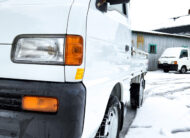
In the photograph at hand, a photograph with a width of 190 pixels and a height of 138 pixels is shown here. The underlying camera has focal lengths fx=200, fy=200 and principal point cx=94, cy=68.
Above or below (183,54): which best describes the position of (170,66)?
below

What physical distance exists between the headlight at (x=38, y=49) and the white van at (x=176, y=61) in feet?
47.1

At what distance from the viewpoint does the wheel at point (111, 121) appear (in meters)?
2.03

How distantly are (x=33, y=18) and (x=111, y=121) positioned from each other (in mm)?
1360

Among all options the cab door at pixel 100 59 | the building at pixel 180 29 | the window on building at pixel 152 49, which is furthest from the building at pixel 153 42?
the cab door at pixel 100 59

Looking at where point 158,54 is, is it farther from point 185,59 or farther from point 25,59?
point 25,59

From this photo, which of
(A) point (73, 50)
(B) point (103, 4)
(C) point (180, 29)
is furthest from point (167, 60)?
(C) point (180, 29)

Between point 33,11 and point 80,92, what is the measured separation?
64cm

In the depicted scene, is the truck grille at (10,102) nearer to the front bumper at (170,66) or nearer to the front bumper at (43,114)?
the front bumper at (43,114)

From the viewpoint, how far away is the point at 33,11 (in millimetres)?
1361

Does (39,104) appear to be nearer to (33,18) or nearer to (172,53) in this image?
(33,18)

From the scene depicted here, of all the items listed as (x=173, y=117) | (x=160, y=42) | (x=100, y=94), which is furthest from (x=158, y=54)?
(x=100, y=94)

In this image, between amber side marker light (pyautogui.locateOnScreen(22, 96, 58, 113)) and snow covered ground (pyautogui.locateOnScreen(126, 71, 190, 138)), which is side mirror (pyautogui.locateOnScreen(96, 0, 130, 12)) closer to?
amber side marker light (pyautogui.locateOnScreen(22, 96, 58, 113))

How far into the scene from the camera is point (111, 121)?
2164 millimetres

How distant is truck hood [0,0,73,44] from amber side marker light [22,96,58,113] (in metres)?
0.43
